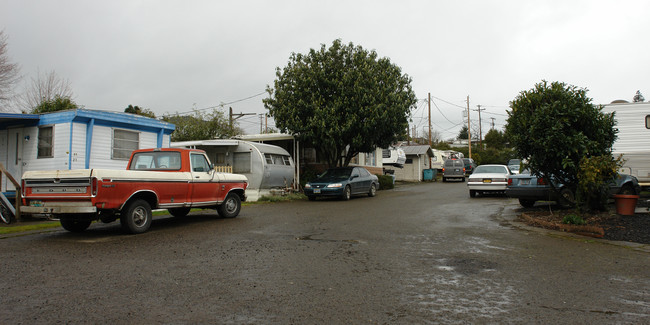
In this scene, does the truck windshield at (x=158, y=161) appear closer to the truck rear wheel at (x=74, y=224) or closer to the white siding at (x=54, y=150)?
the truck rear wheel at (x=74, y=224)

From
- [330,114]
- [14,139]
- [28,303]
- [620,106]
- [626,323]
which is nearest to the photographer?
[626,323]

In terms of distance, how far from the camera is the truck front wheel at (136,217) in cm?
860

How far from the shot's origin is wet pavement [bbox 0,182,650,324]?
4.05 m

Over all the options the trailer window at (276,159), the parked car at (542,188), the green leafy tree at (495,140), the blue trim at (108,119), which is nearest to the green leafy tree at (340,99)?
the trailer window at (276,159)

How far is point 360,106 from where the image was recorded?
20344 mm

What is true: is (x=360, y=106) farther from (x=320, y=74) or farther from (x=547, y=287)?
(x=547, y=287)

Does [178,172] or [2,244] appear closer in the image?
[2,244]

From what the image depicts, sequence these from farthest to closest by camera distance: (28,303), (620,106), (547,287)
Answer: (620,106) < (547,287) < (28,303)

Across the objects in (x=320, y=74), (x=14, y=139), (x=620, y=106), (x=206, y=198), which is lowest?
(x=206, y=198)

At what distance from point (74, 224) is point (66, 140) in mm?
5095

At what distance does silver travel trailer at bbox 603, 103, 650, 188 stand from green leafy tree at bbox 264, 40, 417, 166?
929 centimetres

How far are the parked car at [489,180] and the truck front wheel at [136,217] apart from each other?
14324mm

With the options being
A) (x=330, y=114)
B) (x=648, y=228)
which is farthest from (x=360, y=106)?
(x=648, y=228)

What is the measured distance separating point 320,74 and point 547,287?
17.1 meters
